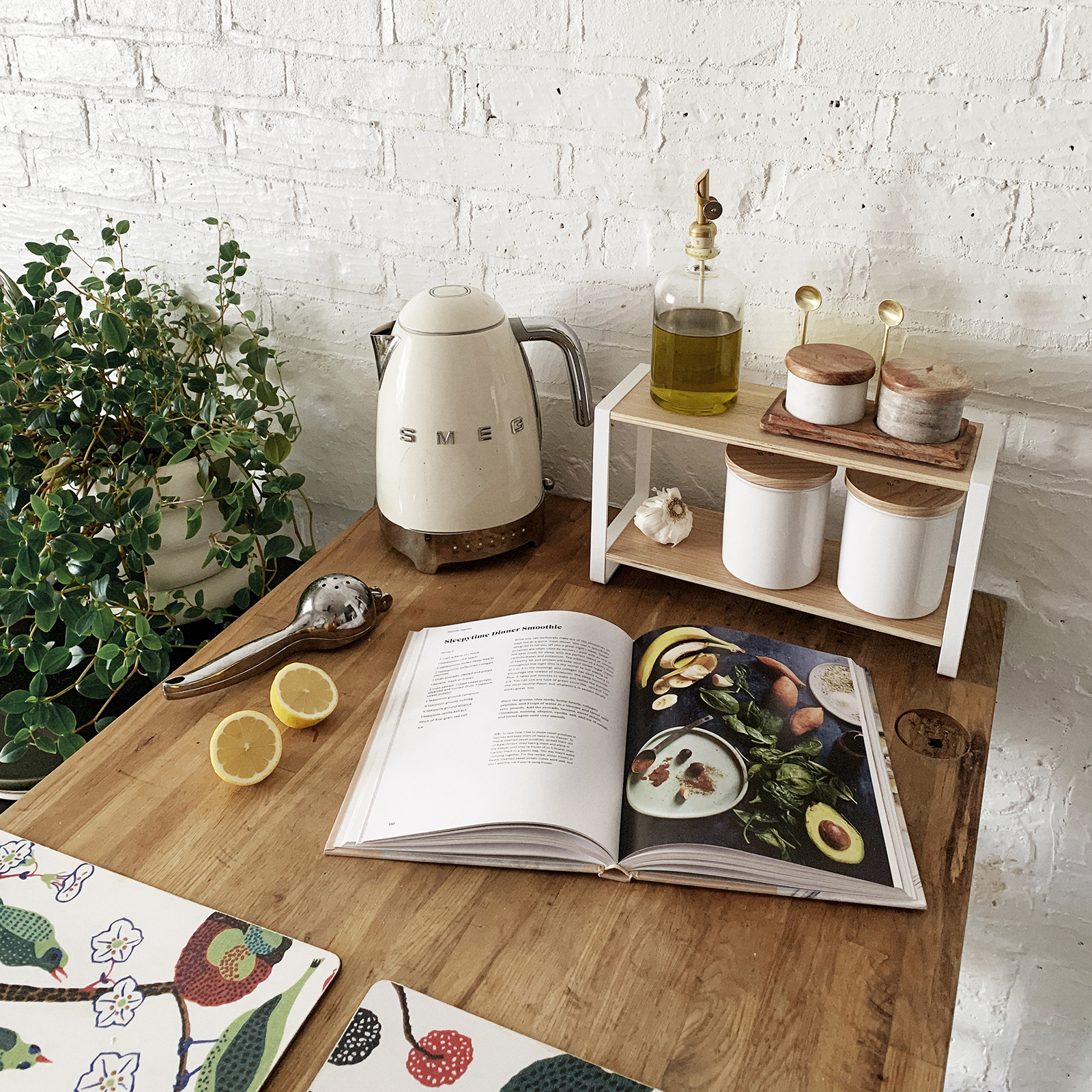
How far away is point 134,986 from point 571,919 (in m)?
0.30

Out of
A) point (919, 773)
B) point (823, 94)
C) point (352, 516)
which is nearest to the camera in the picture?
point (919, 773)

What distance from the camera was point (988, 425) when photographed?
0.94 metres

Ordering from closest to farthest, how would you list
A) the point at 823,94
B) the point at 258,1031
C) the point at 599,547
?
1. the point at 258,1031
2. the point at 823,94
3. the point at 599,547

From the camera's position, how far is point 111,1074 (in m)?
0.59

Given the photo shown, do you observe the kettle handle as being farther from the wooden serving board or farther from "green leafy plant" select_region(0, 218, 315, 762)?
"green leafy plant" select_region(0, 218, 315, 762)

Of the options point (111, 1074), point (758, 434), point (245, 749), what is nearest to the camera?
point (111, 1074)

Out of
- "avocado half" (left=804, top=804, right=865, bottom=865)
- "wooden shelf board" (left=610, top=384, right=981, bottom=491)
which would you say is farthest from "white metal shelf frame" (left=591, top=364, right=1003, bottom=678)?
"avocado half" (left=804, top=804, right=865, bottom=865)

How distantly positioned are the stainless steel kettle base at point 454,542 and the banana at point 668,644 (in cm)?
24

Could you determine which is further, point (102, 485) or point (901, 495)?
point (102, 485)

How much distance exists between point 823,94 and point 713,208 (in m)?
0.17

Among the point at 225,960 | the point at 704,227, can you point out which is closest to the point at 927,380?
the point at 704,227

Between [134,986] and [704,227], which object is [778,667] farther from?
[134,986]

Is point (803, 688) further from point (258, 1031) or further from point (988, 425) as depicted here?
point (258, 1031)

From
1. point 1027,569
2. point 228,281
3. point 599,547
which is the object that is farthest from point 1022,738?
point 228,281
